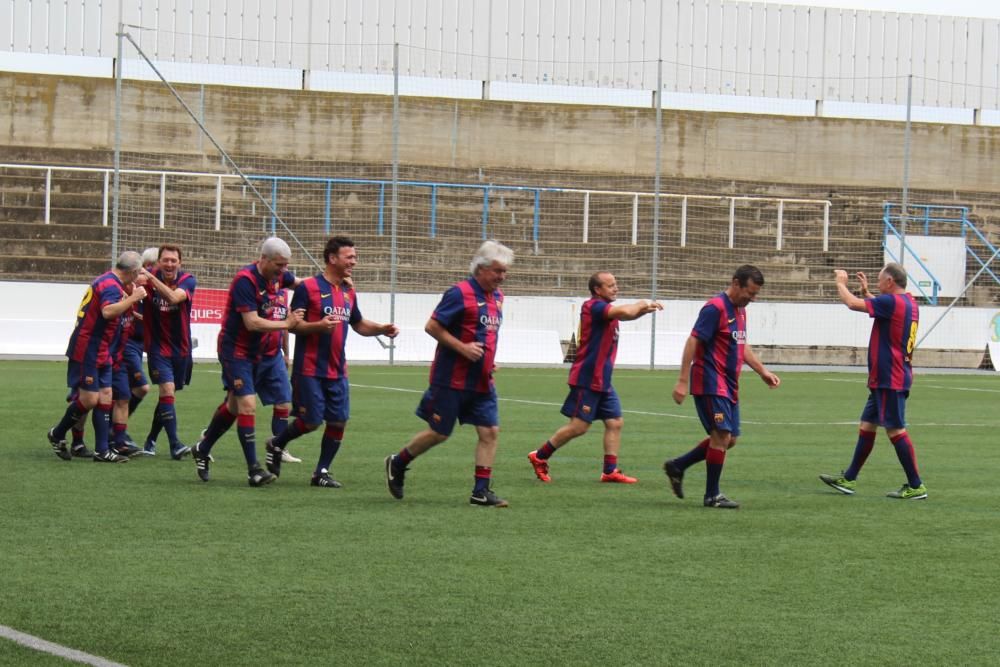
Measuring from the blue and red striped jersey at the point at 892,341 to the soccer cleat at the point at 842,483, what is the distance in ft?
2.31

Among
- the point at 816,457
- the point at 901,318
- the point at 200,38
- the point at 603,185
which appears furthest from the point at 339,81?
the point at 901,318

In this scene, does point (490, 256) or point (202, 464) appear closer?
point (490, 256)

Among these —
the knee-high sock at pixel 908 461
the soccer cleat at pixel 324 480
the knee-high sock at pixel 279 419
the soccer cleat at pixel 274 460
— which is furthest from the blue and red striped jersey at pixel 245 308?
the knee-high sock at pixel 908 461

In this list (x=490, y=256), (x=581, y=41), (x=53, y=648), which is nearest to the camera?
(x=53, y=648)

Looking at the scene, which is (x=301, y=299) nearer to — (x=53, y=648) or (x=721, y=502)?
(x=721, y=502)

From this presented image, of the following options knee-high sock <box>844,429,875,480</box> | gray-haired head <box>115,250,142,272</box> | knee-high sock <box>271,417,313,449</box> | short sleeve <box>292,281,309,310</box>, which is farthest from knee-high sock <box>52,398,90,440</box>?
knee-high sock <box>844,429,875,480</box>

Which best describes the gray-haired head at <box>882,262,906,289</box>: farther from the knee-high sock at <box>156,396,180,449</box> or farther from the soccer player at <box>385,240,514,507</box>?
the knee-high sock at <box>156,396,180,449</box>

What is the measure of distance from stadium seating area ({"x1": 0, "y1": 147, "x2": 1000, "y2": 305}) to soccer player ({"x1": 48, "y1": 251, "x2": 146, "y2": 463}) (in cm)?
1633

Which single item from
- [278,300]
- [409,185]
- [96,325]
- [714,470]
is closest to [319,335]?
[278,300]

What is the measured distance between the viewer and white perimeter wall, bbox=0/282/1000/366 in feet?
85.7

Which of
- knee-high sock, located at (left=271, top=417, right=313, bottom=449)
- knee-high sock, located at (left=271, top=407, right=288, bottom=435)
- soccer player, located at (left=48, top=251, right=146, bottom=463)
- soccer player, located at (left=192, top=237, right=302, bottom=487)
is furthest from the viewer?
knee-high sock, located at (left=271, top=407, right=288, bottom=435)

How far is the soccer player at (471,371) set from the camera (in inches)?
378

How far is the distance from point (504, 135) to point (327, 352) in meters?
24.6

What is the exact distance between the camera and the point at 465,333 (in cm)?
968
